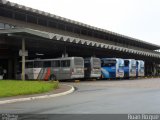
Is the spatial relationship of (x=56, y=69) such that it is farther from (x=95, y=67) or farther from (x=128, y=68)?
(x=128, y=68)

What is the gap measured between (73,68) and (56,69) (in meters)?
2.22

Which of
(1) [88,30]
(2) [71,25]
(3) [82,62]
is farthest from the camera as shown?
(1) [88,30]

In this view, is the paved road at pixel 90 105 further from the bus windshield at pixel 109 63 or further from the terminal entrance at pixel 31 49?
A: the bus windshield at pixel 109 63

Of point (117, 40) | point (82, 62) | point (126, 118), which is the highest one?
point (117, 40)

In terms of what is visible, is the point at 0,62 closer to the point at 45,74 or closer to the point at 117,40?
the point at 45,74

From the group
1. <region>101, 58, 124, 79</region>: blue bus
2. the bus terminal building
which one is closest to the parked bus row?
<region>101, 58, 124, 79</region>: blue bus

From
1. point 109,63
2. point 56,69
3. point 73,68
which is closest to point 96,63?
point 109,63

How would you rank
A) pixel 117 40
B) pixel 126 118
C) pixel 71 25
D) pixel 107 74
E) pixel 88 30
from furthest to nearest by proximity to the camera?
pixel 117 40 → pixel 88 30 → pixel 71 25 → pixel 107 74 → pixel 126 118

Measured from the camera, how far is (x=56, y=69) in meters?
41.9

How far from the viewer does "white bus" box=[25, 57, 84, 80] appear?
40.9 meters

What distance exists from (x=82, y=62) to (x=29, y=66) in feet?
21.3

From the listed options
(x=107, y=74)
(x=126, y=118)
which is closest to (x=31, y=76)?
(x=107, y=74)

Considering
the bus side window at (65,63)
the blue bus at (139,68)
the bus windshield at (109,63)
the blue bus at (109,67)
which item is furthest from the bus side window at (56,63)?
the blue bus at (139,68)

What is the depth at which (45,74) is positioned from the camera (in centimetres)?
4300
